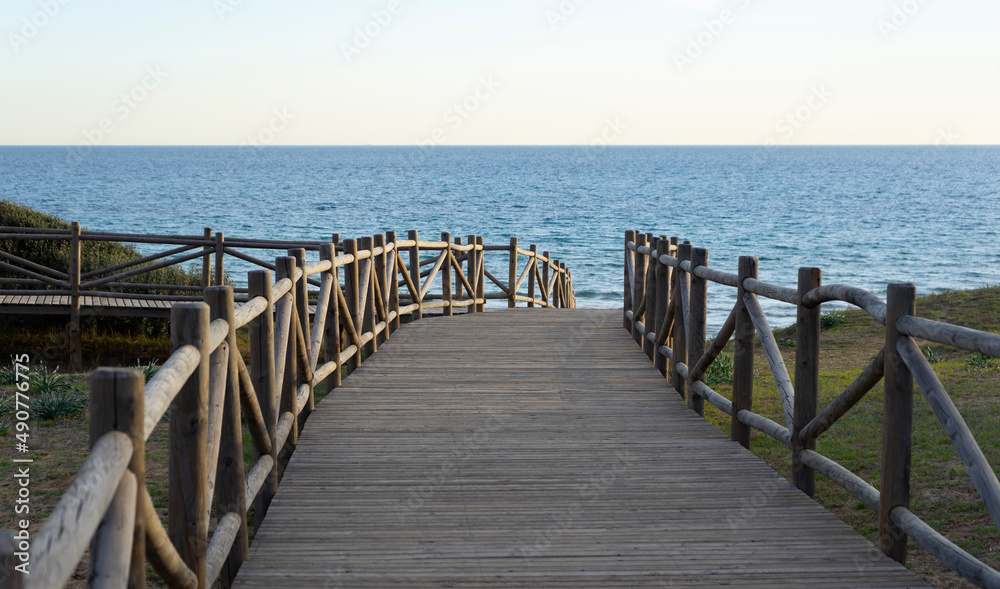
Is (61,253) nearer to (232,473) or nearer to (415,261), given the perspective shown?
(415,261)

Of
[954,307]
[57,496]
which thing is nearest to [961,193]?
[954,307]

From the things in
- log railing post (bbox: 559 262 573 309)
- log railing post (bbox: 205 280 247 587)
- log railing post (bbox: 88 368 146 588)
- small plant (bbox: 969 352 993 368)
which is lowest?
log railing post (bbox: 559 262 573 309)

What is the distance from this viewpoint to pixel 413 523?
13.6ft

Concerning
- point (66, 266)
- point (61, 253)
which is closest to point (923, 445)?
point (66, 266)

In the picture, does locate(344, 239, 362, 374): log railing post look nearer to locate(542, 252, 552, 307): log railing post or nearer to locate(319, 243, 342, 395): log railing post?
locate(319, 243, 342, 395): log railing post

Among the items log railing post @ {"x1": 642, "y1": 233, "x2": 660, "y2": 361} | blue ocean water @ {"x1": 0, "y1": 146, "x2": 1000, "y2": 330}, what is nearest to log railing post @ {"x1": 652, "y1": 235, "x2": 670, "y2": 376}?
log railing post @ {"x1": 642, "y1": 233, "x2": 660, "y2": 361}

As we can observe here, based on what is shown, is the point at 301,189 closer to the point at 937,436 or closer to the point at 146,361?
the point at 146,361

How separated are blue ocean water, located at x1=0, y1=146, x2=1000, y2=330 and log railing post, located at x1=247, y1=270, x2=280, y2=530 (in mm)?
19873

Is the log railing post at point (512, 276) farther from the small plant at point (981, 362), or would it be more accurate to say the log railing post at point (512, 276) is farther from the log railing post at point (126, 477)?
the log railing post at point (126, 477)

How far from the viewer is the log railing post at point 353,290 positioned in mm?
7703

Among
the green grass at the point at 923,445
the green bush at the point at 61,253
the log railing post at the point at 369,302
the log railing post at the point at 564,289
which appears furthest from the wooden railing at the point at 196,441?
the log railing post at the point at 564,289

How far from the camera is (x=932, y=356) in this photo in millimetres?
9805

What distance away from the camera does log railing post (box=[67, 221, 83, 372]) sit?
11836 millimetres

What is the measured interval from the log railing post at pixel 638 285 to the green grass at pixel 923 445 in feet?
4.45
